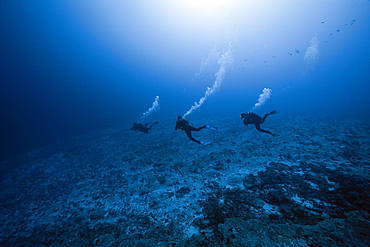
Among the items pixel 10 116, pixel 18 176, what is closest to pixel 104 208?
pixel 18 176

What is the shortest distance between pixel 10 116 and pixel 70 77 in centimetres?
3384

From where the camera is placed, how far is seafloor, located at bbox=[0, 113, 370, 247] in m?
2.94

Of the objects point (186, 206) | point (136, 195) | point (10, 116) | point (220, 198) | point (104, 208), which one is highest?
point (220, 198)

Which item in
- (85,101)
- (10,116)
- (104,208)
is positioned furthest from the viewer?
(85,101)

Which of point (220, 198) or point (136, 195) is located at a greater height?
point (220, 198)

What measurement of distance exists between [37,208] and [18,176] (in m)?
4.94

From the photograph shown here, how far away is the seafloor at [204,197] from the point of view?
2936 mm

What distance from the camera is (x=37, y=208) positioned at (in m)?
4.97

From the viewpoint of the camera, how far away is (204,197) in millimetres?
4250

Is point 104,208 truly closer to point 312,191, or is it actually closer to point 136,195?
point 136,195

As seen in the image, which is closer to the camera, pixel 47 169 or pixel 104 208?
pixel 104 208

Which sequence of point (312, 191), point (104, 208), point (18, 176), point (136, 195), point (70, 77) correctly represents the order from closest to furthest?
point (312, 191)
point (104, 208)
point (136, 195)
point (18, 176)
point (70, 77)

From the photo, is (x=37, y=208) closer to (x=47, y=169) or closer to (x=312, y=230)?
(x=47, y=169)

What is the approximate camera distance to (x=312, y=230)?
2.70 meters
